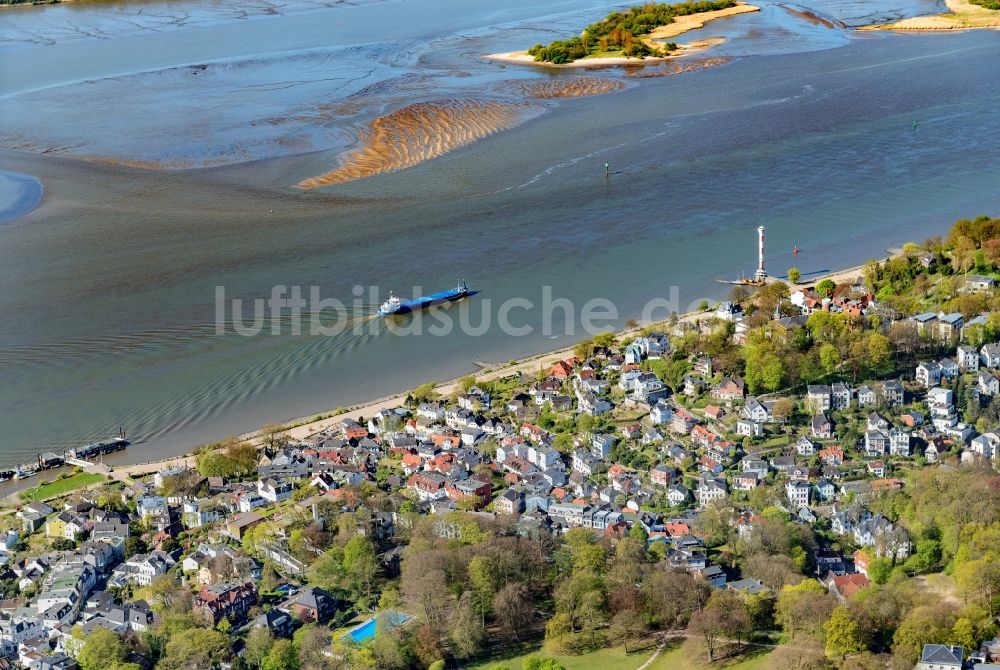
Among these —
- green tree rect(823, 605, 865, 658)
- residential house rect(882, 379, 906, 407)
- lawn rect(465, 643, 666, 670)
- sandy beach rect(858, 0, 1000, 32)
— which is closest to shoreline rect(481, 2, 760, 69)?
sandy beach rect(858, 0, 1000, 32)

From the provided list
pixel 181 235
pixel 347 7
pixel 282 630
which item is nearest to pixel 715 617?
pixel 282 630

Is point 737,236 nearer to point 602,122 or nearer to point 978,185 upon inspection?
point 978,185

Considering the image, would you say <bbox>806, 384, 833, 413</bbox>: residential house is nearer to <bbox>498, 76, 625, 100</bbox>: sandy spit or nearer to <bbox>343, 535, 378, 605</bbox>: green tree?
<bbox>343, 535, 378, 605</bbox>: green tree

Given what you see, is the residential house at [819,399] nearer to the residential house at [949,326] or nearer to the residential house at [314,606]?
the residential house at [949,326]

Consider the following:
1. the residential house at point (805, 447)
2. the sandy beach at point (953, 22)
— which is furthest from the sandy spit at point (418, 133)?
the residential house at point (805, 447)

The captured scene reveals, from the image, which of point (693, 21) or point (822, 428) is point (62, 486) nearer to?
point (822, 428)

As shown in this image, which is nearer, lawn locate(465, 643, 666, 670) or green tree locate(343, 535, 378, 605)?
lawn locate(465, 643, 666, 670)
